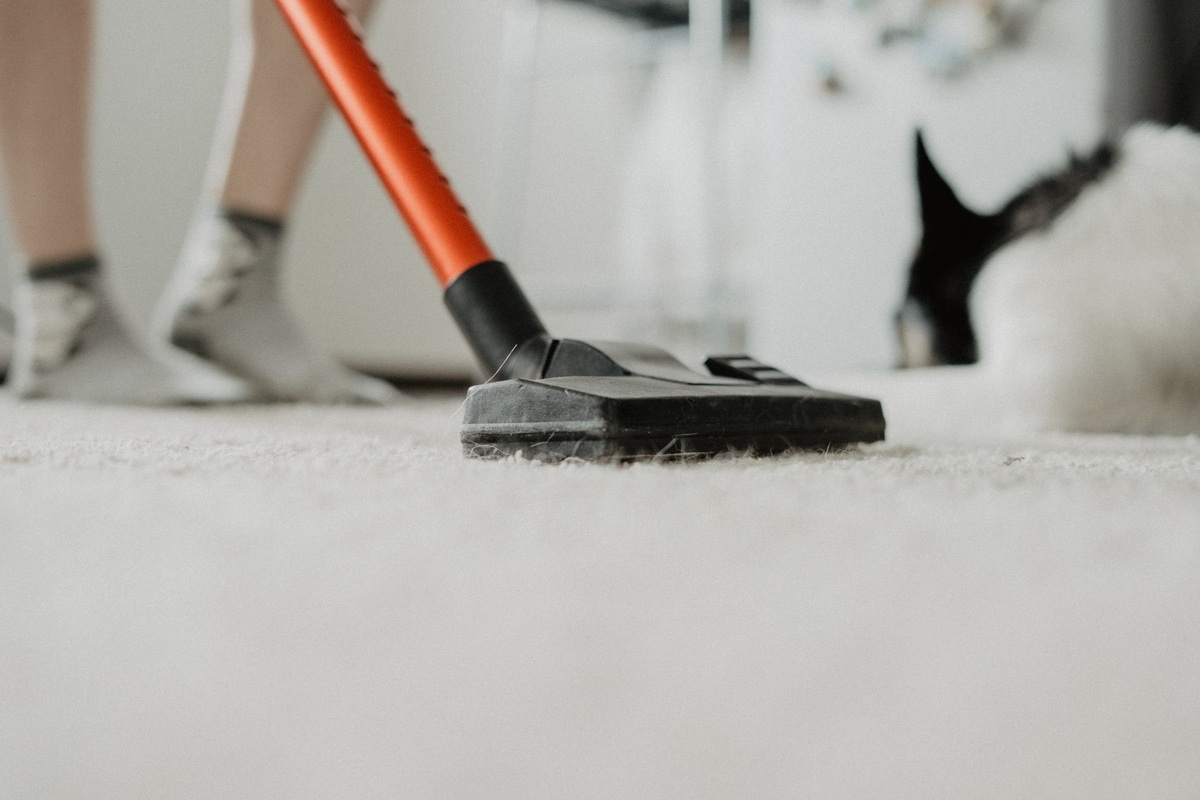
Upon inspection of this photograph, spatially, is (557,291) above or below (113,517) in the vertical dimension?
above

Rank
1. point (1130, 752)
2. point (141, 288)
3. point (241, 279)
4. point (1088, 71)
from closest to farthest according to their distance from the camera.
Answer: point (1130, 752) → point (241, 279) → point (1088, 71) → point (141, 288)

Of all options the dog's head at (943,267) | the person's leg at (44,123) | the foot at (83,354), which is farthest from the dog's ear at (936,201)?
the person's leg at (44,123)

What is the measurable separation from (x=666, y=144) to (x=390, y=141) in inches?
89.8

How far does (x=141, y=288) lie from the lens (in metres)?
2.51

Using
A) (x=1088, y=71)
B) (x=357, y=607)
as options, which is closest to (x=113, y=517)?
(x=357, y=607)

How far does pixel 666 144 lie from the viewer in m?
2.79

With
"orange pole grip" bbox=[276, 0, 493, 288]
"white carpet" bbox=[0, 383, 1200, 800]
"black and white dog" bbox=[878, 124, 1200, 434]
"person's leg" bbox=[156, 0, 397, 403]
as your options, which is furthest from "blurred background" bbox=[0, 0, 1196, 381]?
"white carpet" bbox=[0, 383, 1200, 800]

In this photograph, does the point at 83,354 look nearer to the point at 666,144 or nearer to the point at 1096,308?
the point at 1096,308

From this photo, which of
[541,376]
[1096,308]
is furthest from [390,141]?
[1096,308]

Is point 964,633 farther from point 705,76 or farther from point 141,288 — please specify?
point 141,288

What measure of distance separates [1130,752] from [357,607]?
171 millimetres

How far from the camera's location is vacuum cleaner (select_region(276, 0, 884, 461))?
0.42 metres

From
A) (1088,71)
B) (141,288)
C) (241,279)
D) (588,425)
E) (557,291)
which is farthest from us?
(557,291)

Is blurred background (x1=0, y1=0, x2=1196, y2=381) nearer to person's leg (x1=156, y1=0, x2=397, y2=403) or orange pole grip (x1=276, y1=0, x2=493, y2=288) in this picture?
person's leg (x1=156, y1=0, x2=397, y2=403)
